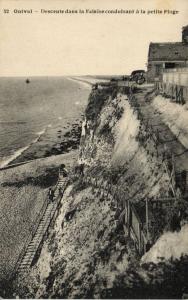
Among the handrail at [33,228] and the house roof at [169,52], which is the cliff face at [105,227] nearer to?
the handrail at [33,228]

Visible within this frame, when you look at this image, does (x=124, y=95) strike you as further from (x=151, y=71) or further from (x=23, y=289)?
(x=23, y=289)

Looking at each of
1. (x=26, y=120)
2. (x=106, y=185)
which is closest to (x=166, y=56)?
(x=106, y=185)

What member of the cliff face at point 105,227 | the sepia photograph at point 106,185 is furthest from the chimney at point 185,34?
the cliff face at point 105,227

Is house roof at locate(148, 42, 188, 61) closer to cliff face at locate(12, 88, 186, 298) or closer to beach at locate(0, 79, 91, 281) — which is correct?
cliff face at locate(12, 88, 186, 298)

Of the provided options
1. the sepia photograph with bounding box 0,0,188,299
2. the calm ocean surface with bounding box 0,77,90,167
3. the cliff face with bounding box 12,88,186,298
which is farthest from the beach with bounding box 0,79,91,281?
the cliff face with bounding box 12,88,186,298

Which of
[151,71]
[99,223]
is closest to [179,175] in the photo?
[99,223]

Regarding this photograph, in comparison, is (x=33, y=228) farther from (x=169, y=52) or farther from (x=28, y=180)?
(x=169, y=52)
